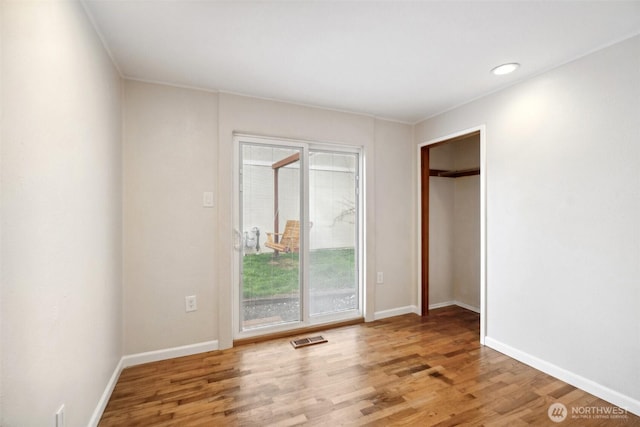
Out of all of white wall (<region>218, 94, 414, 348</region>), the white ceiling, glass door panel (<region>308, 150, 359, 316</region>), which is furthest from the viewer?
glass door panel (<region>308, 150, 359, 316</region>)

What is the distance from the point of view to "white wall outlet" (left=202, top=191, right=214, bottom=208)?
269 cm

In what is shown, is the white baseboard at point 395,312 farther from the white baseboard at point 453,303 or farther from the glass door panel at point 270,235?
the glass door panel at point 270,235

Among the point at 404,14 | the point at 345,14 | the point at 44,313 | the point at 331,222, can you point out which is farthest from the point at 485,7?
the point at 44,313

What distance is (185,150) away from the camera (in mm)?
2621

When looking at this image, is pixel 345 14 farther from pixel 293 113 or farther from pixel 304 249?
pixel 304 249

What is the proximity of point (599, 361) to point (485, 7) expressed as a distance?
2.38 metres

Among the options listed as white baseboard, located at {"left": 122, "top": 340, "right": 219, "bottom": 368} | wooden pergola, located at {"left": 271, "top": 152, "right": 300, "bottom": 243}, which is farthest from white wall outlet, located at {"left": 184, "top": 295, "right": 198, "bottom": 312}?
wooden pergola, located at {"left": 271, "top": 152, "right": 300, "bottom": 243}

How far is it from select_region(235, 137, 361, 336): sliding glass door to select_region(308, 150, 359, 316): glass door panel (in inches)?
0.4

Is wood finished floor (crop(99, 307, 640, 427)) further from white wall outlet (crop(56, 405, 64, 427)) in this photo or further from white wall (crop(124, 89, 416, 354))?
white wall outlet (crop(56, 405, 64, 427))

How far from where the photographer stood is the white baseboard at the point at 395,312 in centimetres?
352

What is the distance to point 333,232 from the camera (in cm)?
338

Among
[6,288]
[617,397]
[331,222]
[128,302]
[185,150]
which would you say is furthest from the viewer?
[331,222]

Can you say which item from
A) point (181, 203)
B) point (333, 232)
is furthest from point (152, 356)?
point (333, 232)

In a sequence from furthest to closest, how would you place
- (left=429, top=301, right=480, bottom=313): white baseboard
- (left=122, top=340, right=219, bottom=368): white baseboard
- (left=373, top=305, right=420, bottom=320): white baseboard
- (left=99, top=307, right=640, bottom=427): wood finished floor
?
(left=429, top=301, right=480, bottom=313): white baseboard, (left=373, top=305, right=420, bottom=320): white baseboard, (left=122, top=340, right=219, bottom=368): white baseboard, (left=99, top=307, right=640, bottom=427): wood finished floor
